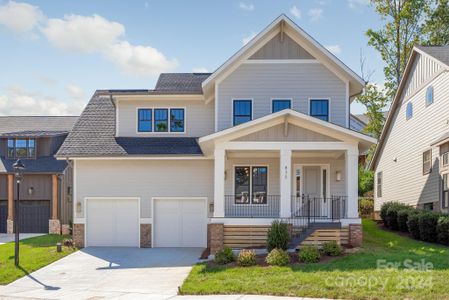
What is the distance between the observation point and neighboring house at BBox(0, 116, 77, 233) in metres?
31.8

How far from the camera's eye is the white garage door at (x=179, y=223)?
22.3m

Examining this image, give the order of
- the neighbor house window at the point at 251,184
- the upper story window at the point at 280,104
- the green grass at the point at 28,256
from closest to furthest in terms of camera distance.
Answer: the green grass at the point at 28,256 < the neighbor house window at the point at 251,184 < the upper story window at the point at 280,104

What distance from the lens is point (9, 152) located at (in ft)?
110

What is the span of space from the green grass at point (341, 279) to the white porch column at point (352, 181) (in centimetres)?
183

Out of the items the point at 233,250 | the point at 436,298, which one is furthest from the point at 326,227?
the point at 436,298

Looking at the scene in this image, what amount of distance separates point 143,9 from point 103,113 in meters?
8.04

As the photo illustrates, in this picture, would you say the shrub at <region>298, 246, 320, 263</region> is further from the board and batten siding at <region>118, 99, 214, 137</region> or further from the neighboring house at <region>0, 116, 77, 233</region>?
the neighboring house at <region>0, 116, 77, 233</region>

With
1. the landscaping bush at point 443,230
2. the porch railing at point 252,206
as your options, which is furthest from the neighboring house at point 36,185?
the landscaping bush at point 443,230

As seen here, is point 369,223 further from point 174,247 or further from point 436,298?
point 436,298

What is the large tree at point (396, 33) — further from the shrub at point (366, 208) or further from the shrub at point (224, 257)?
the shrub at point (224, 257)

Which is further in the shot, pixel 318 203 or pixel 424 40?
pixel 424 40

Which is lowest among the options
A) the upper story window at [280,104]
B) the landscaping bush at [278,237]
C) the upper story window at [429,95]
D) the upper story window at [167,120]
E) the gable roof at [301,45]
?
the landscaping bush at [278,237]

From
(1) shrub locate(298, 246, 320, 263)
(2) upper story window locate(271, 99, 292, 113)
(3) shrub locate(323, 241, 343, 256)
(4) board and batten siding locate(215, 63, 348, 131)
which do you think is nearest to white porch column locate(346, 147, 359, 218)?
(3) shrub locate(323, 241, 343, 256)

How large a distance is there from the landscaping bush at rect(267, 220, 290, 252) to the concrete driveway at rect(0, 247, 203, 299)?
267cm
